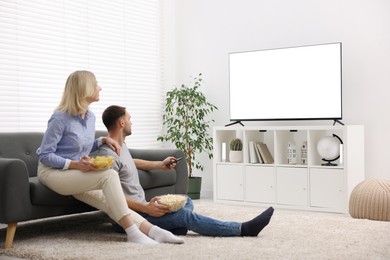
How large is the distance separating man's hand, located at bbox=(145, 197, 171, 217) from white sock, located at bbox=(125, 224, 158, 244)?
197 millimetres

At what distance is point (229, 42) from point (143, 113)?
123 cm

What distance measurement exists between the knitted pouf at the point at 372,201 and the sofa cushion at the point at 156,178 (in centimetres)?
140

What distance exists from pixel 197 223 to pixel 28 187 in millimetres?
1039

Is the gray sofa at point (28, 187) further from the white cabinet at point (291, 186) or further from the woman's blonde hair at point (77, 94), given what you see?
the white cabinet at point (291, 186)

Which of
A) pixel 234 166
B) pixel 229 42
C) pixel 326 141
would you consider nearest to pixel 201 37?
pixel 229 42

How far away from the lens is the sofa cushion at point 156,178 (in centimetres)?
441

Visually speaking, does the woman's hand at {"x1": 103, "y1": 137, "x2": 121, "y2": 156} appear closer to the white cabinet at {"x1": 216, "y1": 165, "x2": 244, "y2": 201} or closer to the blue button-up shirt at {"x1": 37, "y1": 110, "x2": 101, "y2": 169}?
the blue button-up shirt at {"x1": 37, "y1": 110, "x2": 101, "y2": 169}

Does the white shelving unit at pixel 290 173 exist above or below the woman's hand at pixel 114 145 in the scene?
below

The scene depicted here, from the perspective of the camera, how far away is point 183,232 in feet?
12.4

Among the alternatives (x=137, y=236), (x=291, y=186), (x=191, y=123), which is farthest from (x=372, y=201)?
(x=191, y=123)

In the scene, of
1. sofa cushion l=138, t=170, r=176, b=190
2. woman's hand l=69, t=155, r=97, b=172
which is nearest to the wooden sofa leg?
woman's hand l=69, t=155, r=97, b=172

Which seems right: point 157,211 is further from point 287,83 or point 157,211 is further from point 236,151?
point 287,83

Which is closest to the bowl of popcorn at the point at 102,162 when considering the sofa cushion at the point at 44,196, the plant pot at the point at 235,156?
the sofa cushion at the point at 44,196

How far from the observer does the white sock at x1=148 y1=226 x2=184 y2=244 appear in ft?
11.6
